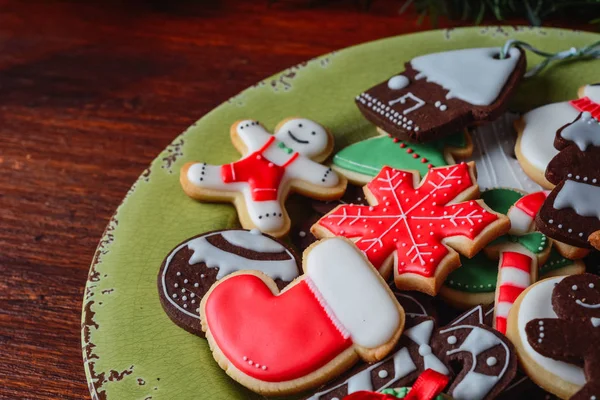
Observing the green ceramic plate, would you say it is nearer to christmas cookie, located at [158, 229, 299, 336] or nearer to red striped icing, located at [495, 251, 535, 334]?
christmas cookie, located at [158, 229, 299, 336]

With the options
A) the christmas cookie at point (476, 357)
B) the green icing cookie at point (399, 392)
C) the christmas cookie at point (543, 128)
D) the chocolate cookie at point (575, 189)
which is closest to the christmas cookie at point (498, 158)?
the christmas cookie at point (543, 128)

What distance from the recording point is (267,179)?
143cm

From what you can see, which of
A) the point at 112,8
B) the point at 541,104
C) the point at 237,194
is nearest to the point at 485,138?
the point at 541,104

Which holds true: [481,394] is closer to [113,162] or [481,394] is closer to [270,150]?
[270,150]

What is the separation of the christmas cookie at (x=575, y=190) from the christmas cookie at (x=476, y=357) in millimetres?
232

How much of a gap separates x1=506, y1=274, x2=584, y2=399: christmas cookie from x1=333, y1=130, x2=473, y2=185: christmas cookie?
1.33ft

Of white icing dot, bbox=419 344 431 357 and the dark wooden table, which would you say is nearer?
white icing dot, bbox=419 344 431 357

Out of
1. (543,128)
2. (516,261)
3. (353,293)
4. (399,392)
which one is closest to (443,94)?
(543,128)

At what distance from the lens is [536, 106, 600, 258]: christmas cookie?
1.22 metres

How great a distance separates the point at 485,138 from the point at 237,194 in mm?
581

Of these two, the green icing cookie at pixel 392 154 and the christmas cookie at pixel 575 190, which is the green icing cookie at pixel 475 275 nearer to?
the christmas cookie at pixel 575 190

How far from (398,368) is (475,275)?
275 millimetres

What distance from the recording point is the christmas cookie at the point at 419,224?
4.09 feet

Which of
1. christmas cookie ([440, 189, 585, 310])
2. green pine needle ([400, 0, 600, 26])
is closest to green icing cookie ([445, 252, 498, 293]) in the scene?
christmas cookie ([440, 189, 585, 310])
